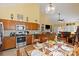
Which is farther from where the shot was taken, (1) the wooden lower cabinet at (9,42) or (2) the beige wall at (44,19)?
(2) the beige wall at (44,19)

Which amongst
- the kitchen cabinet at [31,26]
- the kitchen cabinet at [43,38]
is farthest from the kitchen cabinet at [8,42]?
the kitchen cabinet at [43,38]

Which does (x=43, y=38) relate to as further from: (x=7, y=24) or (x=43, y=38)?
(x=7, y=24)

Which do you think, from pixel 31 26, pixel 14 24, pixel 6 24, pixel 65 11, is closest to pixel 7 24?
pixel 6 24

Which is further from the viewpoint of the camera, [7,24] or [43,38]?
[43,38]

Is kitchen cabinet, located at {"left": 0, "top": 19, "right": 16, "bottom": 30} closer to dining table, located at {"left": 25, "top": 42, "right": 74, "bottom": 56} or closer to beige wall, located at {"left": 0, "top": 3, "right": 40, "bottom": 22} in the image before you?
beige wall, located at {"left": 0, "top": 3, "right": 40, "bottom": 22}

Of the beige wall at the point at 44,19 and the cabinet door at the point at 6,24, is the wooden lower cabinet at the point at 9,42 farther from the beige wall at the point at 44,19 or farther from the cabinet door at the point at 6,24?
the beige wall at the point at 44,19

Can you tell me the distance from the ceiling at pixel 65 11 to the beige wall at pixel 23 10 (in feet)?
0.42

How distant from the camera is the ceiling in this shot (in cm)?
213

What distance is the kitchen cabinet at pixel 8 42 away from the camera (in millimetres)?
2057

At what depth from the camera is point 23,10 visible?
2.13m

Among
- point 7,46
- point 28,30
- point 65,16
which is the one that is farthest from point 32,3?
point 7,46

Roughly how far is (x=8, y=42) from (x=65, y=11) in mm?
1127

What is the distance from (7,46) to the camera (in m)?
2.06

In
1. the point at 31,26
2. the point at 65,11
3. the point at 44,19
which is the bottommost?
the point at 31,26
